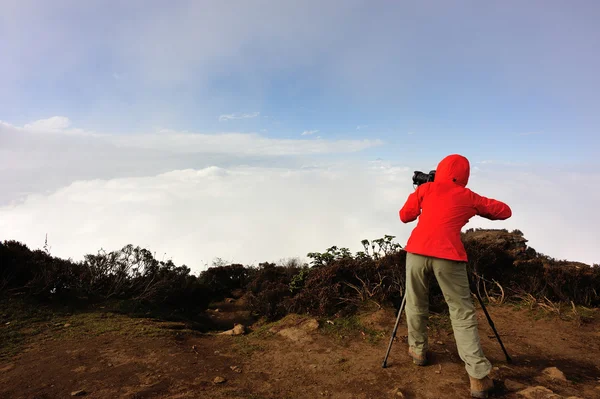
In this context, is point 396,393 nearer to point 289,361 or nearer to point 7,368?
point 289,361

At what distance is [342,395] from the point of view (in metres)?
3.57

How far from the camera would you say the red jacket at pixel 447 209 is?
364cm

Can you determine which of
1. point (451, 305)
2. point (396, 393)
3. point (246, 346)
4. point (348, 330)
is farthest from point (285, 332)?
point (451, 305)

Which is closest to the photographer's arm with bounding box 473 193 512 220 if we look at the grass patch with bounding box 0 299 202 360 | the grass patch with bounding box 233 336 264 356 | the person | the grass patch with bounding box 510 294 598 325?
the person

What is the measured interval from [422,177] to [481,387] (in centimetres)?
243

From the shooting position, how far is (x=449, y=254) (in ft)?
11.8

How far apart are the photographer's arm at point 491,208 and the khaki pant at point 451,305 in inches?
24.4

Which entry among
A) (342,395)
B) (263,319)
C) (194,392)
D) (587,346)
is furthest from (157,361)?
(587,346)

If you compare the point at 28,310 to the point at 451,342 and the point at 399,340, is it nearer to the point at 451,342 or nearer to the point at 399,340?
the point at 399,340

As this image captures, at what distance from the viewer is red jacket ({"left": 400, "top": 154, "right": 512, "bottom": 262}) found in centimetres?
364

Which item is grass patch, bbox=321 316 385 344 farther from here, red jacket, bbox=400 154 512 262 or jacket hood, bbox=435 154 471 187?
jacket hood, bbox=435 154 471 187

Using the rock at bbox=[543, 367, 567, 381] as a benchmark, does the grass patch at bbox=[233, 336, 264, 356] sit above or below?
below

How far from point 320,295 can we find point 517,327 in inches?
133

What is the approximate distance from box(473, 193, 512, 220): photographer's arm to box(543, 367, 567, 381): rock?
193 cm
